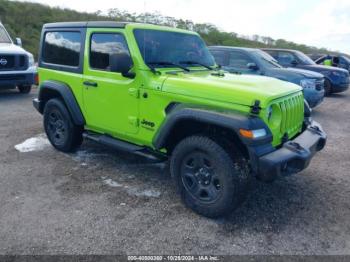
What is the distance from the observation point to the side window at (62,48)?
4.67 metres

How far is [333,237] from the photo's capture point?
3.15 metres

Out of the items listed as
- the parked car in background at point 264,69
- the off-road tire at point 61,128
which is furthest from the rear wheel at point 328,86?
the off-road tire at point 61,128

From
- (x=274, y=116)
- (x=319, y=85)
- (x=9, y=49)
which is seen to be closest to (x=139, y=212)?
(x=274, y=116)

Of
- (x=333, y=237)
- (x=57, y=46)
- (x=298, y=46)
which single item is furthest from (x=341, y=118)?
(x=298, y=46)

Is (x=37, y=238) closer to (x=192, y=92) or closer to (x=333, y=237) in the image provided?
(x=192, y=92)

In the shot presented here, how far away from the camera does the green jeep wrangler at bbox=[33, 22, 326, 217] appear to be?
316cm

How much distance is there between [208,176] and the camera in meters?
3.41

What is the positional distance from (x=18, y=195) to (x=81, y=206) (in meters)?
0.82

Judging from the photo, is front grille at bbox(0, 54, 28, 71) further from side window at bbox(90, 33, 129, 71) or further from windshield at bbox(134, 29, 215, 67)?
windshield at bbox(134, 29, 215, 67)

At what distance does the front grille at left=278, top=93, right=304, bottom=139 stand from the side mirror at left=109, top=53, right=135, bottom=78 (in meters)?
1.73

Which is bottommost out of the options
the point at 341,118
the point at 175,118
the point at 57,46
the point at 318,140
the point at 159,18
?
the point at 341,118

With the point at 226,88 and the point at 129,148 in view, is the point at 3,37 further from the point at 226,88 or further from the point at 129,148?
the point at 226,88

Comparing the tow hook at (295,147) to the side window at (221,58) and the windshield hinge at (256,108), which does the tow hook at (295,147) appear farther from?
the side window at (221,58)

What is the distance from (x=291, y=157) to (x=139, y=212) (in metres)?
1.64
